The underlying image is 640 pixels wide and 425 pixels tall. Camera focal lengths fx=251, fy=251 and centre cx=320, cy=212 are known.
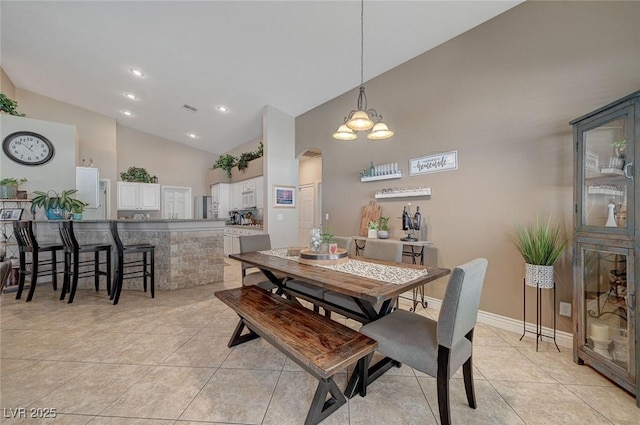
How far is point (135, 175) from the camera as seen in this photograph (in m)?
7.07

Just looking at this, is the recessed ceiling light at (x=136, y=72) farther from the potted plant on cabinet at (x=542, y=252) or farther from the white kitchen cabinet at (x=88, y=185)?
the potted plant on cabinet at (x=542, y=252)

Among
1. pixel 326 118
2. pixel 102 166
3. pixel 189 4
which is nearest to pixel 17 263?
pixel 102 166

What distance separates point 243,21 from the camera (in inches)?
120

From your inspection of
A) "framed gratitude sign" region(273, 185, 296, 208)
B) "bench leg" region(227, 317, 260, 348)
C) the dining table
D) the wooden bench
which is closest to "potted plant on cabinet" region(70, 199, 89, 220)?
"framed gratitude sign" region(273, 185, 296, 208)

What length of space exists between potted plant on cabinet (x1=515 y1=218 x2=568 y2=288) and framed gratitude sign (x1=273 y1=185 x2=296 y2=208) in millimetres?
3988

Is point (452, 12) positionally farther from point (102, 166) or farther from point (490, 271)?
point (102, 166)

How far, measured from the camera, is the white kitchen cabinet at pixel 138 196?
268 inches

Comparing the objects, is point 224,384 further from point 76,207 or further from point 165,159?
point 165,159

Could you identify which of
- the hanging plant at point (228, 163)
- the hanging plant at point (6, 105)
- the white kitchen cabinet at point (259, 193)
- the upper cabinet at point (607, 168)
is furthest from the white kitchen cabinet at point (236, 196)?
the upper cabinet at point (607, 168)

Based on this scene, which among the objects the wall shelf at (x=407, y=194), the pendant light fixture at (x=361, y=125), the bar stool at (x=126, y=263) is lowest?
the bar stool at (x=126, y=263)

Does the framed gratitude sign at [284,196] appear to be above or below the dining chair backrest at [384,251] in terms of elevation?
above

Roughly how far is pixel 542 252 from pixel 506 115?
1442 mm

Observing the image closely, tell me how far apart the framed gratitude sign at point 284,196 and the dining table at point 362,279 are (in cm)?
272

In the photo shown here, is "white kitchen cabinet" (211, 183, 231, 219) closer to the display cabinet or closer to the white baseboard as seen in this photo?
the white baseboard
